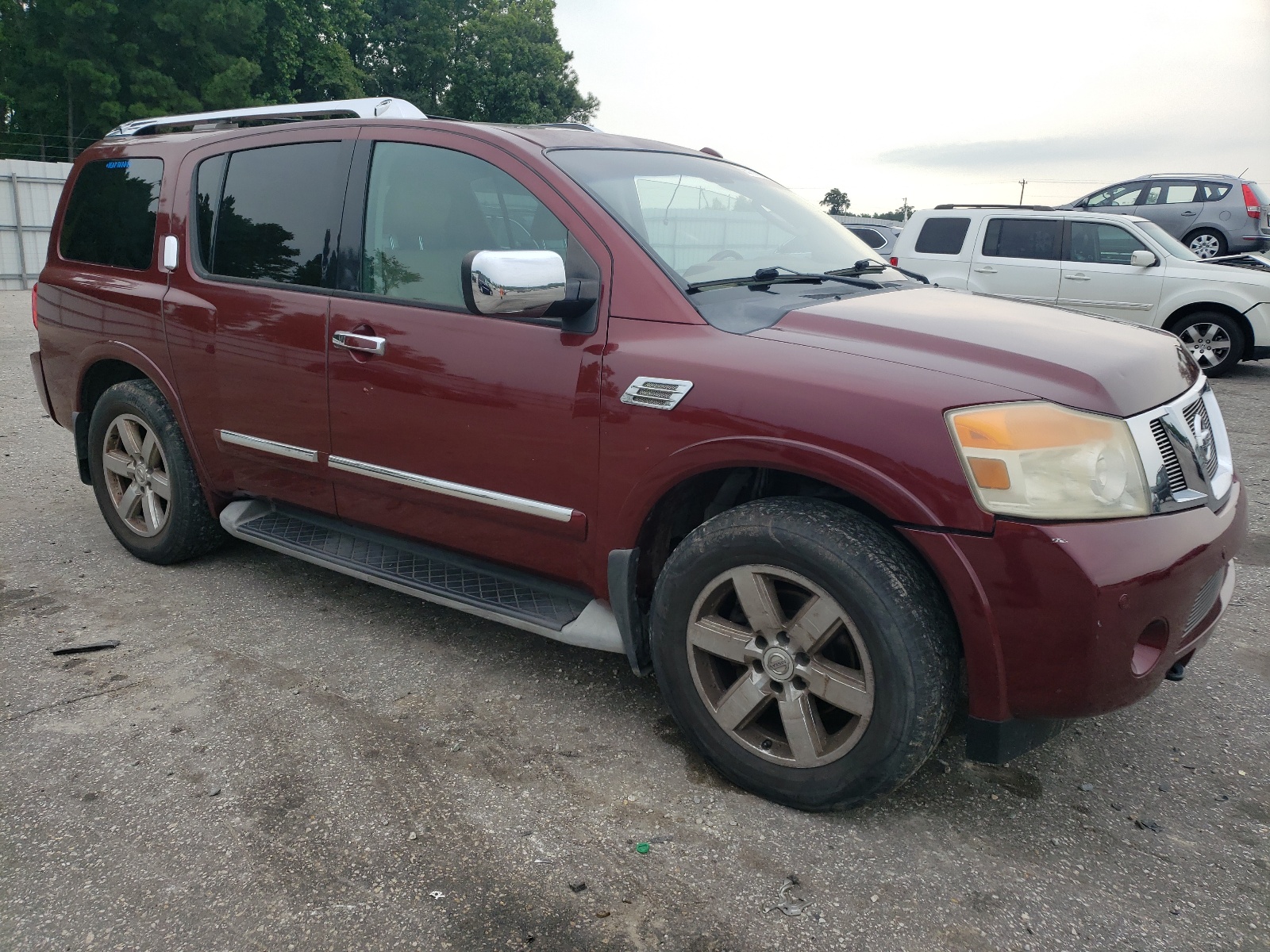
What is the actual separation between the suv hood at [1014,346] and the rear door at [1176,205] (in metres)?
15.6

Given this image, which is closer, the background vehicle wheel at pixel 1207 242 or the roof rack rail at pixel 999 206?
the roof rack rail at pixel 999 206

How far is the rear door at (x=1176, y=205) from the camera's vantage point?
16156 millimetres

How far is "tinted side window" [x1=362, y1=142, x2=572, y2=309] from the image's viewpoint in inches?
119

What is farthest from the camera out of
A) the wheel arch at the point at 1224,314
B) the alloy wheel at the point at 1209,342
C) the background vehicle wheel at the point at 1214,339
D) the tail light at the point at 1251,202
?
the tail light at the point at 1251,202

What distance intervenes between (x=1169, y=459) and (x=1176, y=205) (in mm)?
16581

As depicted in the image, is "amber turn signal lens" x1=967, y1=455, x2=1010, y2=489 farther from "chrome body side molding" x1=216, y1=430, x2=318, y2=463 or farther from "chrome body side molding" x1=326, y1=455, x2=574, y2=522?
"chrome body side molding" x1=216, y1=430, x2=318, y2=463

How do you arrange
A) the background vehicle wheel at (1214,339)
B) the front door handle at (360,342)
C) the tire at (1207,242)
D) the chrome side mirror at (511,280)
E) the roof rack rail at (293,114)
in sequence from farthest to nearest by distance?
the tire at (1207,242) → the background vehicle wheel at (1214,339) → the roof rack rail at (293,114) → the front door handle at (360,342) → the chrome side mirror at (511,280)

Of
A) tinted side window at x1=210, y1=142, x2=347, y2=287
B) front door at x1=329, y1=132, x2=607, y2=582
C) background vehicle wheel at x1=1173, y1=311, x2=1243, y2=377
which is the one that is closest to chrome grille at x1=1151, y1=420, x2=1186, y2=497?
front door at x1=329, y1=132, x2=607, y2=582

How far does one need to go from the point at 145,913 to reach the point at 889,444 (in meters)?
1.97

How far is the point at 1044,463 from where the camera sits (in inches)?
86.0

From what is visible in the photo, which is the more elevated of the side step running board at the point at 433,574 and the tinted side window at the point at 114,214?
the tinted side window at the point at 114,214

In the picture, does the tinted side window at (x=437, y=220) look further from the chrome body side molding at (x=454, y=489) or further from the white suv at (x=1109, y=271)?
the white suv at (x=1109, y=271)

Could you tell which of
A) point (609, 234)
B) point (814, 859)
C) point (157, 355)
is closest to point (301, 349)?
point (157, 355)

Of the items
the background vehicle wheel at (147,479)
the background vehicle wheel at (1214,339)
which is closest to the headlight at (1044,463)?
the background vehicle wheel at (147,479)
